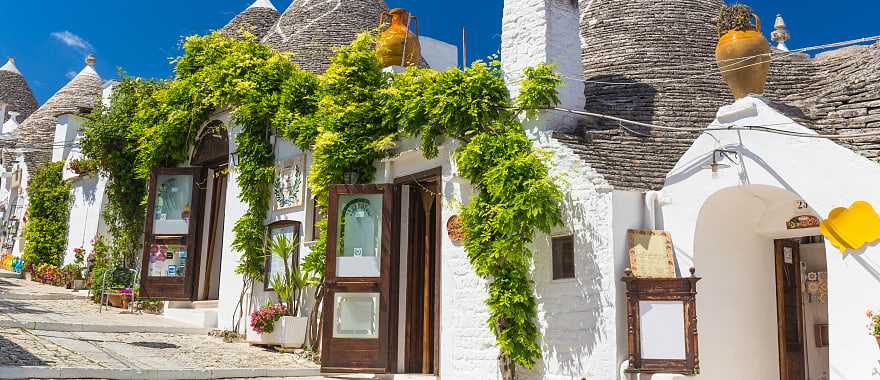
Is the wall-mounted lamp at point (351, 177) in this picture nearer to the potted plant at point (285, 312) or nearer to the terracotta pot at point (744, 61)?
the potted plant at point (285, 312)

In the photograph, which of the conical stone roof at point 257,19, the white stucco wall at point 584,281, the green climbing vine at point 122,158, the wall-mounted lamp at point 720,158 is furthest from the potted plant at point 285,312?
the conical stone roof at point 257,19

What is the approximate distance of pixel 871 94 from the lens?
8.80m

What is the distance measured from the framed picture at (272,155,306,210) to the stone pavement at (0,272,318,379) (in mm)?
2402

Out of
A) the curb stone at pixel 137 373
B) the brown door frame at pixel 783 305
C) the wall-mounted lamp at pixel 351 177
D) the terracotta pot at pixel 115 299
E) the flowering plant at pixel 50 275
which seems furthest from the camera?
the flowering plant at pixel 50 275

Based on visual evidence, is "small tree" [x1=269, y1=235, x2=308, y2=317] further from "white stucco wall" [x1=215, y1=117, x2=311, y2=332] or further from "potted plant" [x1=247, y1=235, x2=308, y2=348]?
"white stucco wall" [x1=215, y1=117, x2=311, y2=332]

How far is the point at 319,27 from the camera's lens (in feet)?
55.4

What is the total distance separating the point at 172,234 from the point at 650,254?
985 centimetres

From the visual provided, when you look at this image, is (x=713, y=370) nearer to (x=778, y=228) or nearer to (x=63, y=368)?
(x=778, y=228)

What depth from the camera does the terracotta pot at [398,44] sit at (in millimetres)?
12445

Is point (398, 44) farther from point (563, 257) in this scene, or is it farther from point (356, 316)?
point (563, 257)

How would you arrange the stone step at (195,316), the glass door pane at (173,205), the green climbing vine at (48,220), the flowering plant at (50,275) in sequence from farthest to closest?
the green climbing vine at (48,220) → the flowering plant at (50,275) → the glass door pane at (173,205) → the stone step at (195,316)

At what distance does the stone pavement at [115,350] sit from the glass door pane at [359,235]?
153 centimetres

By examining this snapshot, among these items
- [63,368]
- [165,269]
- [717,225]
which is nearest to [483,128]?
[717,225]

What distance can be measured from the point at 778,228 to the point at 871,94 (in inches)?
71.2
